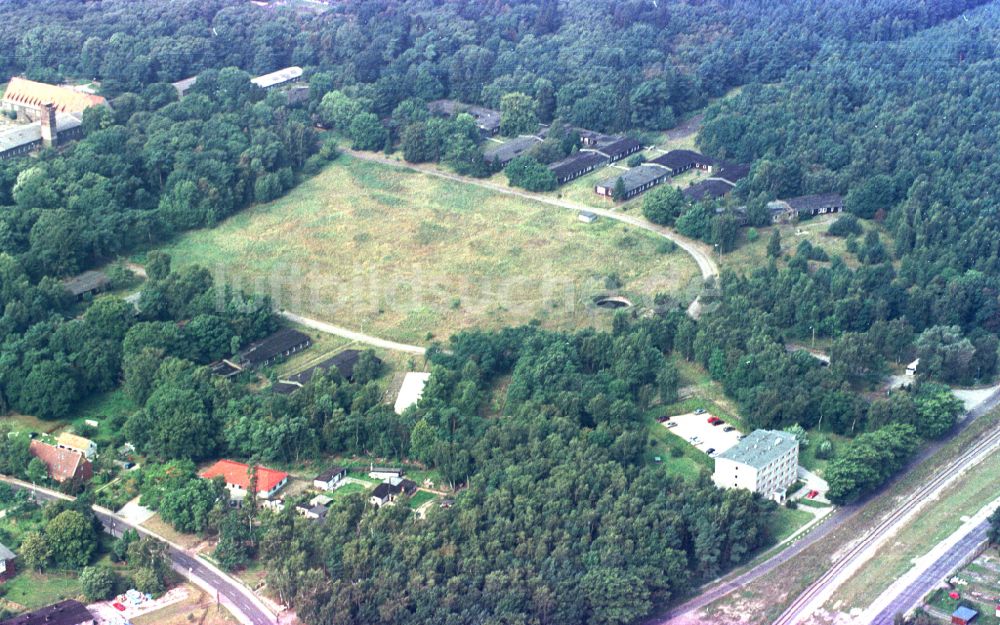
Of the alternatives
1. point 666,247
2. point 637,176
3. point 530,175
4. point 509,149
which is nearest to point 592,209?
point 637,176

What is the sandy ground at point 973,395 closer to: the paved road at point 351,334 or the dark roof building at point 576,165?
the paved road at point 351,334

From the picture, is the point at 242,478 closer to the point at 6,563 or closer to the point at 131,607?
the point at 131,607

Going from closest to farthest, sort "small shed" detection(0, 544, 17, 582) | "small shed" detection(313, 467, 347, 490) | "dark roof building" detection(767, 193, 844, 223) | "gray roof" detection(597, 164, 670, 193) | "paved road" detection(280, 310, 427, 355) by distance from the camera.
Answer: "small shed" detection(0, 544, 17, 582), "small shed" detection(313, 467, 347, 490), "paved road" detection(280, 310, 427, 355), "dark roof building" detection(767, 193, 844, 223), "gray roof" detection(597, 164, 670, 193)

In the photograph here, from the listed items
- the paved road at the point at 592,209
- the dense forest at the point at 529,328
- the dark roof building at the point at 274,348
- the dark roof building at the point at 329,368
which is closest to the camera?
the dense forest at the point at 529,328

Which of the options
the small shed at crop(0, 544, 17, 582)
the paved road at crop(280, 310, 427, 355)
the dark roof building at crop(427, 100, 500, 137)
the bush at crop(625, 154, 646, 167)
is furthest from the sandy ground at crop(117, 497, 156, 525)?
the dark roof building at crop(427, 100, 500, 137)

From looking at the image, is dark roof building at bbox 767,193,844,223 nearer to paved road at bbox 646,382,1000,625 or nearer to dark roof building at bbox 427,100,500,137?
dark roof building at bbox 427,100,500,137

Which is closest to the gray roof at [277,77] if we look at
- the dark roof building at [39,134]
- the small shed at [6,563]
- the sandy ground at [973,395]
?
the dark roof building at [39,134]

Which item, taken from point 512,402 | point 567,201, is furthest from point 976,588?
point 567,201
